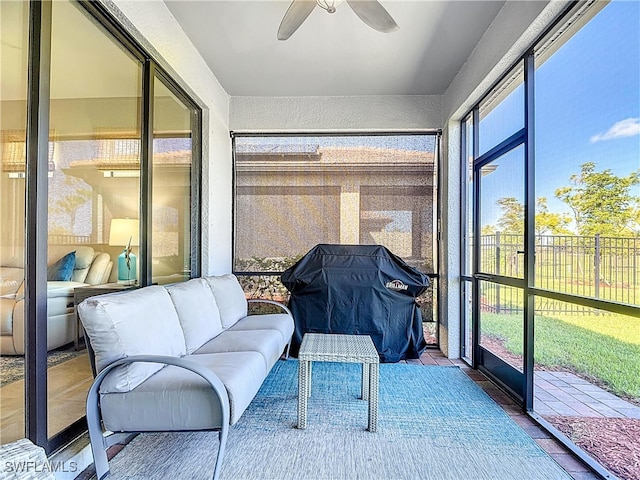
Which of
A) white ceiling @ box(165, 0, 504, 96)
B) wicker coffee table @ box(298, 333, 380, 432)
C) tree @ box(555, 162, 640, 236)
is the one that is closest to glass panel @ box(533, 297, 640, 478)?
tree @ box(555, 162, 640, 236)

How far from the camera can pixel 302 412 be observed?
2354mm

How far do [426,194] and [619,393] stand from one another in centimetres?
280

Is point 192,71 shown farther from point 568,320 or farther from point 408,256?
point 568,320

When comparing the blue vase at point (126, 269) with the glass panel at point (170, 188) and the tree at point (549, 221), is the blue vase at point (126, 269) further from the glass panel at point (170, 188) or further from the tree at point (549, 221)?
the tree at point (549, 221)

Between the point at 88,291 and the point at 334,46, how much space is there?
2646 millimetres

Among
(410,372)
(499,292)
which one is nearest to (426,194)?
(499,292)

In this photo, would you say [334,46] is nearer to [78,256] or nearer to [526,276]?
[526,276]

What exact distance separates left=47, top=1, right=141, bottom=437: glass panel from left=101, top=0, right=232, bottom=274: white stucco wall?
0.20 meters

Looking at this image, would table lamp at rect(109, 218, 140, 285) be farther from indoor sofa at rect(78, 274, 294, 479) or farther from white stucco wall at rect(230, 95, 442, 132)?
white stucco wall at rect(230, 95, 442, 132)

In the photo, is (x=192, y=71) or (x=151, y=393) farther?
(x=192, y=71)

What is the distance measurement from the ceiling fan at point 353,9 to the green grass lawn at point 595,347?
208 centimetres

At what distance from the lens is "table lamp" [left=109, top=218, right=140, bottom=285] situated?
2.46 metres

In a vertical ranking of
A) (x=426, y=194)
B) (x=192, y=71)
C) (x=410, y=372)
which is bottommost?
(x=410, y=372)

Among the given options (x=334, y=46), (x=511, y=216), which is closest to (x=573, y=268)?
(x=511, y=216)
